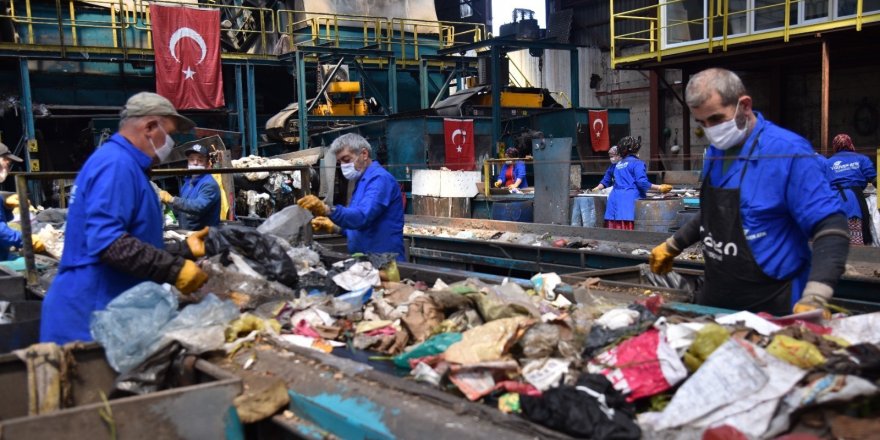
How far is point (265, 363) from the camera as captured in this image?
9.80ft

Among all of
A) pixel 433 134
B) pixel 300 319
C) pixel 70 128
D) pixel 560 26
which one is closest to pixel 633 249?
pixel 300 319

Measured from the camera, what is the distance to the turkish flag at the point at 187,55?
1853 centimetres

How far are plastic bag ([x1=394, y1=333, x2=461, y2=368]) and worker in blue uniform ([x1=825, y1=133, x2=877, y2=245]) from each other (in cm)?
627

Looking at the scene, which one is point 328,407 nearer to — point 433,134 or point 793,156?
point 793,156

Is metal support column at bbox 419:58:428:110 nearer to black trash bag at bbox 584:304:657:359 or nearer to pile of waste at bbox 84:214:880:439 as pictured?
pile of waste at bbox 84:214:880:439

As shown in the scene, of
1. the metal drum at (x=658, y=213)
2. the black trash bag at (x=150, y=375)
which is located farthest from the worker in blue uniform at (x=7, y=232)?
the metal drum at (x=658, y=213)

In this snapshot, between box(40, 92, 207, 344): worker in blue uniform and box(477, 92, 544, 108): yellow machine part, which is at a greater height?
box(477, 92, 544, 108): yellow machine part

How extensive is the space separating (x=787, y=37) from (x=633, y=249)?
7.21 metres

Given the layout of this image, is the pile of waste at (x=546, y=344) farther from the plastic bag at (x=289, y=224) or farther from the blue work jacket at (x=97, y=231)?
the plastic bag at (x=289, y=224)

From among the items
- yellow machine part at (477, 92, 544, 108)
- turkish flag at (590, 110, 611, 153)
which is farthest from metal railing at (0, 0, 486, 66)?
turkish flag at (590, 110, 611, 153)

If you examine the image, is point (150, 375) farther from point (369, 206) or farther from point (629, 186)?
point (629, 186)

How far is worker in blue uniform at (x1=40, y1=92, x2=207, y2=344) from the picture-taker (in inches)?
118

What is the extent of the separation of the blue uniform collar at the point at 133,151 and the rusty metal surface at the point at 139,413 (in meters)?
0.89

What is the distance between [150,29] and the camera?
1970 cm
